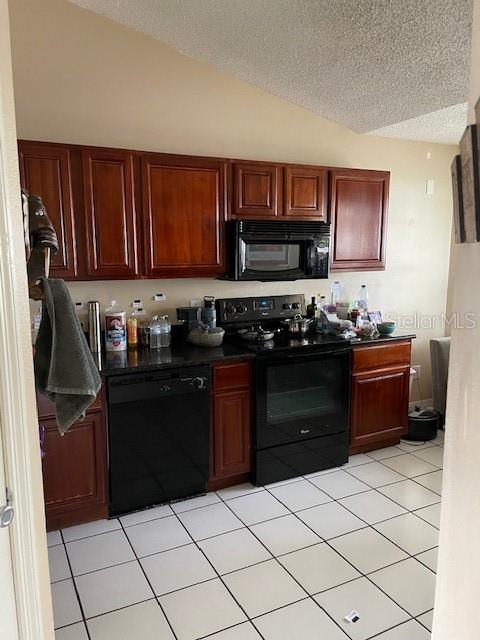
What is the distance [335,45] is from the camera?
240cm

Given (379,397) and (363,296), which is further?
(363,296)

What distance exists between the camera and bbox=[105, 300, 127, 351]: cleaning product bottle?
292 cm

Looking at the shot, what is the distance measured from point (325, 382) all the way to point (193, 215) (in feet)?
4.68

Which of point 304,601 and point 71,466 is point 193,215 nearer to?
point 71,466

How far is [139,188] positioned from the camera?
9.11ft

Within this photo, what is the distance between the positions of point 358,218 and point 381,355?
1.04 meters

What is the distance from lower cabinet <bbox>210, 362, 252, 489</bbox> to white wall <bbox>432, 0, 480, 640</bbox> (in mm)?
1742

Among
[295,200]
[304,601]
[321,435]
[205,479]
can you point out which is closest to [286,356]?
[321,435]

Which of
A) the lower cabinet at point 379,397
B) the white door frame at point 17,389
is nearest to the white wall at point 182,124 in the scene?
the lower cabinet at point 379,397

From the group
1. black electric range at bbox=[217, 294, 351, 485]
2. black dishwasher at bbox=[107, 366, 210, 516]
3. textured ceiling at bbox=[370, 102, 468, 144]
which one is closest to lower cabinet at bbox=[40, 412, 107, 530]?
black dishwasher at bbox=[107, 366, 210, 516]

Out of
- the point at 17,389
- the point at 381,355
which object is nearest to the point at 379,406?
the point at 381,355

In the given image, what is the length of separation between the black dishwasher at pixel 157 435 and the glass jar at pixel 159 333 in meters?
0.46

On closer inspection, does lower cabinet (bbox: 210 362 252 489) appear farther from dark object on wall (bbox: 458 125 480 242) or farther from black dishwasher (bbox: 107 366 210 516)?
dark object on wall (bbox: 458 125 480 242)

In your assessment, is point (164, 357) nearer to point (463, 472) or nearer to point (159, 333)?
point (159, 333)
